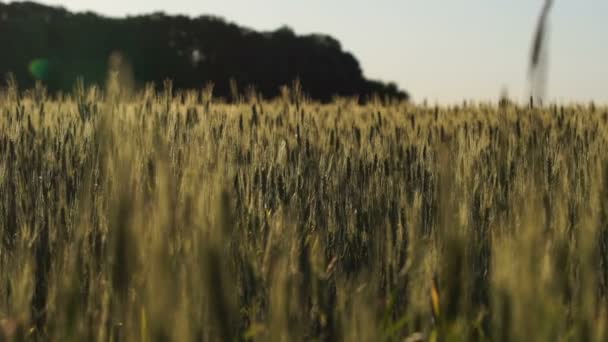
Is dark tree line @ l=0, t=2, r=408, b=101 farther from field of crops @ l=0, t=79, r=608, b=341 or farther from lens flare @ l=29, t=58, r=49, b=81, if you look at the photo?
field of crops @ l=0, t=79, r=608, b=341

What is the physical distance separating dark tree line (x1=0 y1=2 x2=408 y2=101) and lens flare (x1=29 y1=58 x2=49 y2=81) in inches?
2.7

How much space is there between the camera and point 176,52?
22672mm

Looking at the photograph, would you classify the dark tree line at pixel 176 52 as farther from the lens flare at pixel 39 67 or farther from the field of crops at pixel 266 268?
the field of crops at pixel 266 268

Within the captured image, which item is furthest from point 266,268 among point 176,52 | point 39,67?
point 176,52

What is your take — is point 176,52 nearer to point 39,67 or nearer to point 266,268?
point 39,67

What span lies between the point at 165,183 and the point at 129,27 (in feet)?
74.4

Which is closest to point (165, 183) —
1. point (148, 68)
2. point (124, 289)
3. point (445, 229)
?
point (124, 289)

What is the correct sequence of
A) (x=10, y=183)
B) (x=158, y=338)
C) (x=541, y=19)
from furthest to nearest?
(x=10, y=183) < (x=541, y=19) < (x=158, y=338)

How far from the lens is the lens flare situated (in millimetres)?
20727

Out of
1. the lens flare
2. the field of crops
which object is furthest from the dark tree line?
the field of crops

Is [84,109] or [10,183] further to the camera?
[84,109]

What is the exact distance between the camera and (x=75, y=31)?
22.0 metres

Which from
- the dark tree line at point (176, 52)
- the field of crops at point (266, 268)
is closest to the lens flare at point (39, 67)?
the dark tree line at point (176, 52)

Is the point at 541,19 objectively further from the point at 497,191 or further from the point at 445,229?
the point at 497,191
